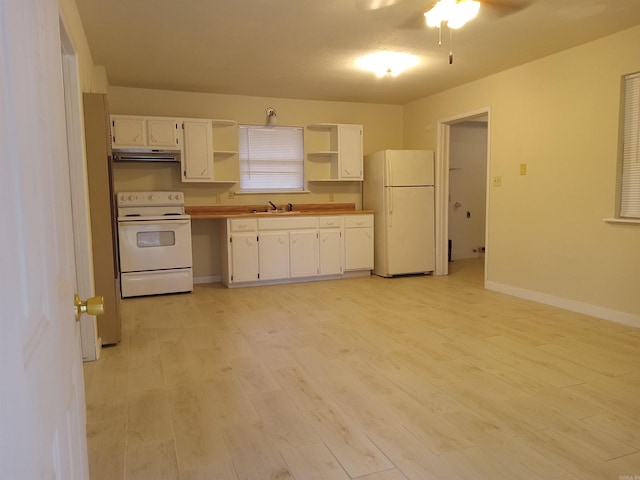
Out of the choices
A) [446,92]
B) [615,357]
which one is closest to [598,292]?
[615,357]

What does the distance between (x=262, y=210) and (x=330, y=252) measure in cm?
105

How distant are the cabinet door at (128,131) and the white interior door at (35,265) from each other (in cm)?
428

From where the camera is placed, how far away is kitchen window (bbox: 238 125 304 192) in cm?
583

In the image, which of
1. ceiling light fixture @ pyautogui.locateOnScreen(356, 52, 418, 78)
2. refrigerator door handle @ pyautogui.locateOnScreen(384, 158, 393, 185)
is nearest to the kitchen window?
refrigerator door handle @ pyautogui.locateOnScreen(384, 158, 393, 185)

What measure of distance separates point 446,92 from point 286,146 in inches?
85.8

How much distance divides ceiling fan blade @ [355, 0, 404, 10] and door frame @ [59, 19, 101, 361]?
6.06ft

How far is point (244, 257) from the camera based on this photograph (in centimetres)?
532

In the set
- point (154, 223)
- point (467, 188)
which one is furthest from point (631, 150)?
point (154, 223)

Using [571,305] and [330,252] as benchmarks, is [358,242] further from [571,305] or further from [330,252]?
[571,305]

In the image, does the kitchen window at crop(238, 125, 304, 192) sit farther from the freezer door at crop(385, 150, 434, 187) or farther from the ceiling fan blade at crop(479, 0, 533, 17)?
the ceiling fan blade at crop(479, 0, 533, 17)

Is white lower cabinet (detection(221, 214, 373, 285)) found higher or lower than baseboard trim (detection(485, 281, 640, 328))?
higher

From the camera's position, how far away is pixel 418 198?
5891 mm

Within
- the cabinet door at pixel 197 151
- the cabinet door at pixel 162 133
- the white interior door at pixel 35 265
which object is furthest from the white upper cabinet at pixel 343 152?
the white interior door at pixel 35 265

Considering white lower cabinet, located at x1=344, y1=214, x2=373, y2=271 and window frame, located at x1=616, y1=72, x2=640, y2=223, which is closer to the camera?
window frame, located at x1=616, y1=72, x2=640, y2=223
